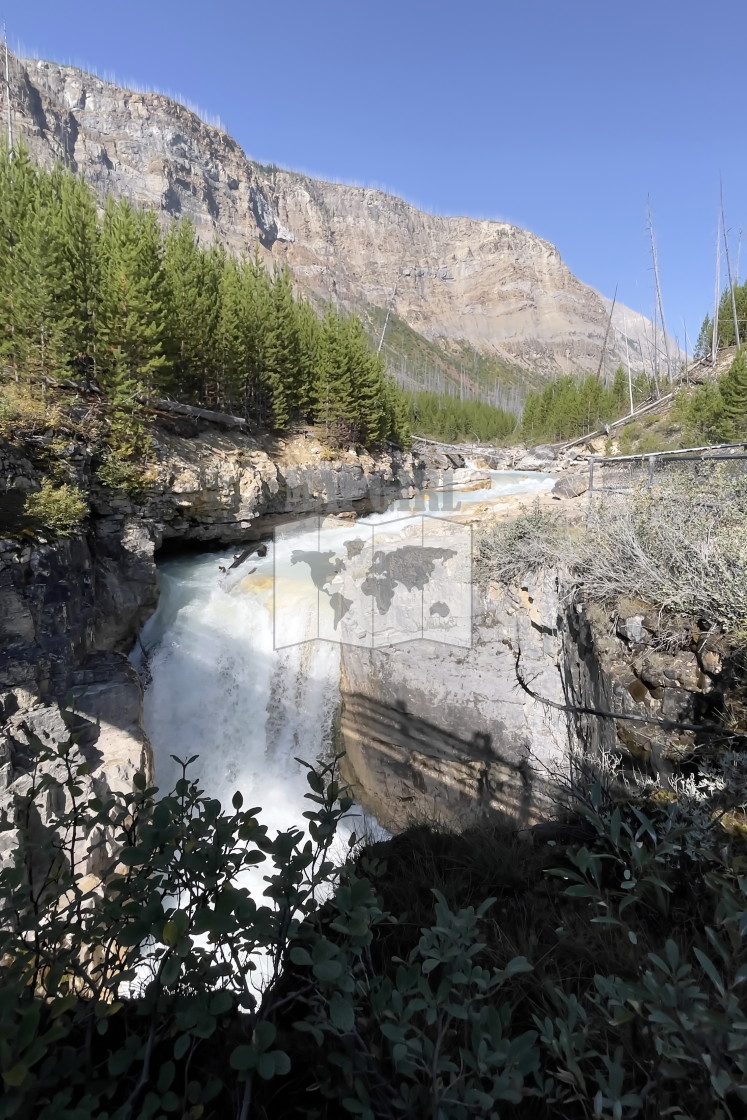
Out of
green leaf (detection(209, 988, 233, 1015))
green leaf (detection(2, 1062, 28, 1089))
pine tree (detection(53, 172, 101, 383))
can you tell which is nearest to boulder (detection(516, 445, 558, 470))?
pine tree (detection(53, 172, 101, 383))

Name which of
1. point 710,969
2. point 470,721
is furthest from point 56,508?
point 710,969

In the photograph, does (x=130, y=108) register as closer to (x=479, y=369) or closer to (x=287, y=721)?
(x=479, y=369)

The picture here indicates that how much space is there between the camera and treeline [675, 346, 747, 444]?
21094mm

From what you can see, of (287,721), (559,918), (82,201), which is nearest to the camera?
(559,918)

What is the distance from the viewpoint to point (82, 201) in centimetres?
1329

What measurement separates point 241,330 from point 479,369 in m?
122

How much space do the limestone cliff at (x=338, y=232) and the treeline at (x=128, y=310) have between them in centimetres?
9721

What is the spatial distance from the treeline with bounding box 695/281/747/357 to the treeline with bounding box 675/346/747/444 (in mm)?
13826

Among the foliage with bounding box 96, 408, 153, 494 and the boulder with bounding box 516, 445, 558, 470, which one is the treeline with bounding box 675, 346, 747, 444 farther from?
the foliage with bounding box 96, 408, 153, 494

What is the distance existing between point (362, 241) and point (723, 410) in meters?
167

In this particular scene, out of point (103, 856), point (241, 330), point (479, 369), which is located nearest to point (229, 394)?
point (241, 330)

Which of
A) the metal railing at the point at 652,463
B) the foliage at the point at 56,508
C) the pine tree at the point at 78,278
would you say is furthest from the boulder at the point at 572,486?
the pine tree at the point at 78,278

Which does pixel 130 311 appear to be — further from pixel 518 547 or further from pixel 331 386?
pixel 518 547

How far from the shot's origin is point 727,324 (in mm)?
36406
